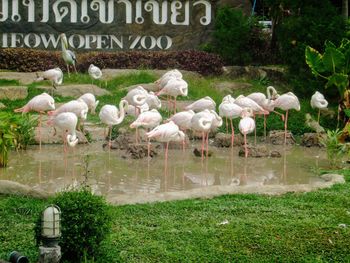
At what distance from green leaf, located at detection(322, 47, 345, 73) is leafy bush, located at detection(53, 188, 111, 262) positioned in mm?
7325

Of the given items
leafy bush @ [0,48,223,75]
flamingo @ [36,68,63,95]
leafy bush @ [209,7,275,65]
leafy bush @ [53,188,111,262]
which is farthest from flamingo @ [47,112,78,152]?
leafy bush @ [209,7,275,65]

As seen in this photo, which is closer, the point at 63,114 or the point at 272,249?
the point at 272,249

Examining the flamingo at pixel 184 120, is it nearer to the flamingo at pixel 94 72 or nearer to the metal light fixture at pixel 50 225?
the metal light fixture at pixel 50 225

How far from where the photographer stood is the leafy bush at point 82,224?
225 inches

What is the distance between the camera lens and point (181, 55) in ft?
59.6

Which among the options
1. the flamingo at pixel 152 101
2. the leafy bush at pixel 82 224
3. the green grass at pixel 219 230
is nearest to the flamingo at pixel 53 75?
the flamingo at pixel 152 101

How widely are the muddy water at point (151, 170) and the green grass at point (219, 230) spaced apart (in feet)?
3.29

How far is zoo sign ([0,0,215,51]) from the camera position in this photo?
1881 centimetres

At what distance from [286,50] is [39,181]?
834 cm

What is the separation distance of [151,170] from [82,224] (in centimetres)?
395

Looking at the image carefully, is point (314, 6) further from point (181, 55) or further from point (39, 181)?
point (39, 181)

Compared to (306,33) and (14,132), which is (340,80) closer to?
(306,33)

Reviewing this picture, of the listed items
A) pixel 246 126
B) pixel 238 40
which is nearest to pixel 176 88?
pixel 246 126

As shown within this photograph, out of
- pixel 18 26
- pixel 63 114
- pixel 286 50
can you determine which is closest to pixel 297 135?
pixel 286 50
